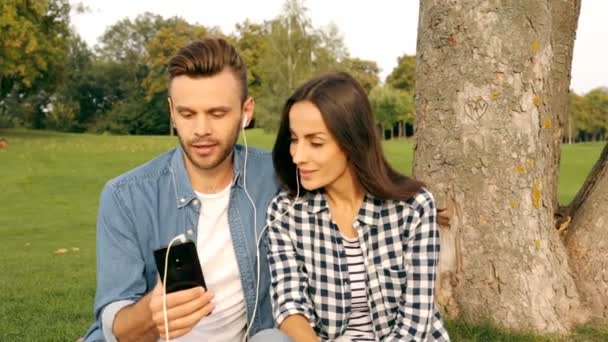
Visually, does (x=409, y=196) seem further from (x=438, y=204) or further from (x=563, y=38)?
(x=563, y=38)

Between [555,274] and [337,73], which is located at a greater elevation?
[337,73]

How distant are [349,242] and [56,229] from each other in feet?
36.5

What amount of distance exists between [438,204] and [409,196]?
1.32 meters

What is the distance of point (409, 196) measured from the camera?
10.1ft

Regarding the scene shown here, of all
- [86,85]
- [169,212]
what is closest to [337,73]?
[169,212]

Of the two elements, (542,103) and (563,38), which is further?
(563,38)

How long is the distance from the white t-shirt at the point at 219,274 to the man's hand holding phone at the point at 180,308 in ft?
1.97

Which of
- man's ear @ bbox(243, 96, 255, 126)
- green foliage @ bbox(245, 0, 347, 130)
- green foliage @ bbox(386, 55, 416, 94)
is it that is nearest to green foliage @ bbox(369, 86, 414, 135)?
green foliage @ bbox(245, 0, 347, 130)

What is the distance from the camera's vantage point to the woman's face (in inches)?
121

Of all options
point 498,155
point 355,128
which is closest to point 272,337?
point 355,128

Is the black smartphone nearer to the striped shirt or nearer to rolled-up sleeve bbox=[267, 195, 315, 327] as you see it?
rolled-up sleeve bbox=[267, 195, 315, 327]

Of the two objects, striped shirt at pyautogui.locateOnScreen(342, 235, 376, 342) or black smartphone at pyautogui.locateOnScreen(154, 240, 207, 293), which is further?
striped shirt at pyautogui.locateOnScreen(342, 235, 376, 342)

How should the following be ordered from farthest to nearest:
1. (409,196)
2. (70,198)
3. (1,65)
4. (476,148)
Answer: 1. (1,65)
2. (70,198)
3. (476,148)
4. (409,196)

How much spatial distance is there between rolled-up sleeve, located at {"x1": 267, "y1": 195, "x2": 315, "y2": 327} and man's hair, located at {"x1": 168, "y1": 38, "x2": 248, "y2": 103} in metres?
0.70
